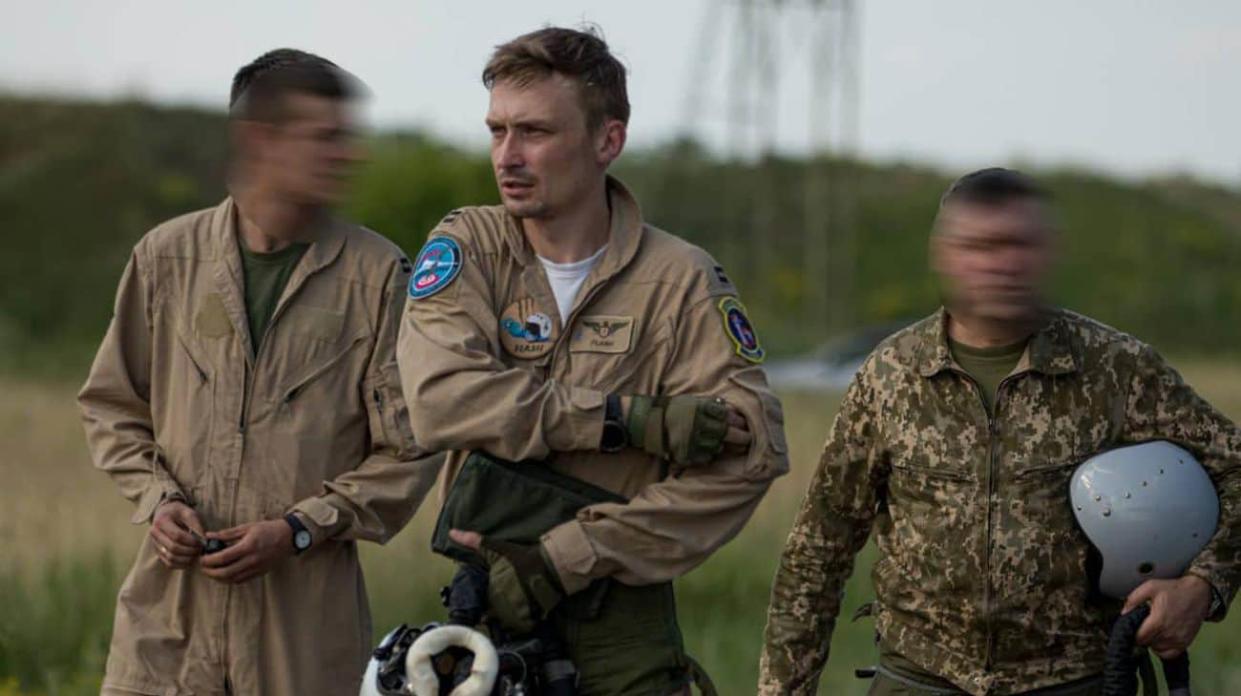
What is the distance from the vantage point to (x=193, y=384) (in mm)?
5336

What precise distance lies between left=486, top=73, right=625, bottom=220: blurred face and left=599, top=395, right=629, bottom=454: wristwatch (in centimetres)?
47

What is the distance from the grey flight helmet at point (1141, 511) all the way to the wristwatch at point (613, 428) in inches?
39.0

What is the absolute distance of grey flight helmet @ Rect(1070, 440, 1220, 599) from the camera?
15.2 feet

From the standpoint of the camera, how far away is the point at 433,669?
14.6 feet

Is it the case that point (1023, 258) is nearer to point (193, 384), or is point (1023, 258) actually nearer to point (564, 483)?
point (564, 483)

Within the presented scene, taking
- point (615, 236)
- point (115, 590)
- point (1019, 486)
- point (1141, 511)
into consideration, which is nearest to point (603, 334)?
point (615, 236)

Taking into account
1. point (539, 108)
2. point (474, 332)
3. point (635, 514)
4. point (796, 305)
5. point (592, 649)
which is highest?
point (539, 108)

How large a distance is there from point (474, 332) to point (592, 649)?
2.47 feet

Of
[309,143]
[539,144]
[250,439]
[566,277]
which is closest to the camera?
[539,144]

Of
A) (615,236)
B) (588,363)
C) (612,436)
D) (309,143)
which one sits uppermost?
(309,143)

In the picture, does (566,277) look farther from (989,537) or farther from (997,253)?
(989,537)

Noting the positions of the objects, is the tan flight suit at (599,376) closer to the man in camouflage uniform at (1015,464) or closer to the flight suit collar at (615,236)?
the flight suit collar at (615,236)

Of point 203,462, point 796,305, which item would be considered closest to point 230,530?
point 203,462

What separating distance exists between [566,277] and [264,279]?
0.89 meters
